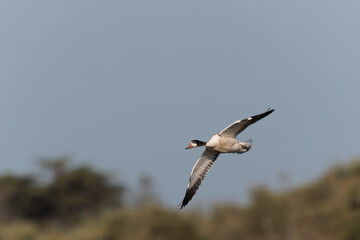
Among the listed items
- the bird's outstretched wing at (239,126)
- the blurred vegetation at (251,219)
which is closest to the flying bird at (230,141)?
the bird's outstretched wing at (239,126)

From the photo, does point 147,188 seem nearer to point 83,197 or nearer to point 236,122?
point 83,197

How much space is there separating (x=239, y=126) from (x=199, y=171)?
1436 mm

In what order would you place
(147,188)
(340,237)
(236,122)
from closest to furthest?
(236,122)
(340,237)
(147,188)

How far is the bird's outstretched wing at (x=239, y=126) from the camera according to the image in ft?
33.0

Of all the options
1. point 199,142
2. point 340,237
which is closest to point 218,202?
point 340,237

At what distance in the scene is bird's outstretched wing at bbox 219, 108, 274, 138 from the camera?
1005 cm

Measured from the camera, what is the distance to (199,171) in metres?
11.3

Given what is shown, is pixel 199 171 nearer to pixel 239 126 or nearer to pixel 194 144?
pixel 194 144

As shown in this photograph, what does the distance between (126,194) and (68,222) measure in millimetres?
3477

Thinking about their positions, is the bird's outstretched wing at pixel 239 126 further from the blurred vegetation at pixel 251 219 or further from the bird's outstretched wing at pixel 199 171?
the blurred vegetation at pixel 251 219

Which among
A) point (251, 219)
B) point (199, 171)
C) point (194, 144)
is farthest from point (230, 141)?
point (251, 219)

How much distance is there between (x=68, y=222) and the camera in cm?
4103

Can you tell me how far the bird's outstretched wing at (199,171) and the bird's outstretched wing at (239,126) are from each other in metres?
0.84

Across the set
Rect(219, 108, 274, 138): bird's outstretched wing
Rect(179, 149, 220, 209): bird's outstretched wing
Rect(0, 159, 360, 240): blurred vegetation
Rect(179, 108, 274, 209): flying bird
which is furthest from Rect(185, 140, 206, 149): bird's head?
Rect(0, 159, 360, 240): blurred vegetation
